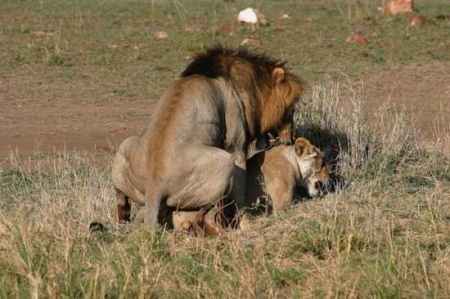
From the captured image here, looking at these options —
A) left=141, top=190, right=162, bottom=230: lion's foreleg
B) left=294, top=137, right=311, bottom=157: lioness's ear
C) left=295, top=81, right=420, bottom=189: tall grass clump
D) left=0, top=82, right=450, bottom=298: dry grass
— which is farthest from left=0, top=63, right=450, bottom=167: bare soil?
left=141, top=190, right=162, bottom=230: lion's foreleg

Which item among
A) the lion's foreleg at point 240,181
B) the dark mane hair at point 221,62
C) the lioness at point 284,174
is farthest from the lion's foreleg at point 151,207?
the dark mane hair at point 221,62

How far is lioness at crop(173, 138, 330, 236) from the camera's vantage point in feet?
26.3

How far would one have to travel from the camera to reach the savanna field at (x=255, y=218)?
19.4 feet

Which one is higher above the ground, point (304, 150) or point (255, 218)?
point (304, 150)

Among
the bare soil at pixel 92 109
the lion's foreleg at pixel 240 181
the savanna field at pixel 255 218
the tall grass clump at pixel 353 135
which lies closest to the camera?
the savanna field at pixel 255 218

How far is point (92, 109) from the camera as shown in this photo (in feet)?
43.7

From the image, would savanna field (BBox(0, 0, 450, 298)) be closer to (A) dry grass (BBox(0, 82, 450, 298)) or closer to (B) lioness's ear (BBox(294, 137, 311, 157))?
(A) dry grass (BBox(0, 82, 450, 298))

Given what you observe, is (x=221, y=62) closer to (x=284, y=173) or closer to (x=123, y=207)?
(x=284, y=173)

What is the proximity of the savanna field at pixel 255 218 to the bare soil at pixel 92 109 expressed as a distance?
1.3 inches

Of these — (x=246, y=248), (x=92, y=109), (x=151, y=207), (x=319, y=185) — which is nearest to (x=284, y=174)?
(x=319, y=185)

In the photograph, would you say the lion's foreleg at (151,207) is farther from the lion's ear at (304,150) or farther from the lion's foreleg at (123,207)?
the lion's ear at (304,150)

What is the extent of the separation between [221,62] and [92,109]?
5.47 meters

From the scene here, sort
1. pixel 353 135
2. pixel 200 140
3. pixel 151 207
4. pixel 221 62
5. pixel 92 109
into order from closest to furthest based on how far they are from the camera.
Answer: pixel 151 207
pixel 200 140
pixel 221 62
pixel 353 135
pixel 92 109

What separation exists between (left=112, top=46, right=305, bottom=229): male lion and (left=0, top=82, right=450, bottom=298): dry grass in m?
0.27
